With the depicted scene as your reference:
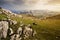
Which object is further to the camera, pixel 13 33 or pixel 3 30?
pixel 13 33

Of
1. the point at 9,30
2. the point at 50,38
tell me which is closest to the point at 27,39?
the point at 9,30

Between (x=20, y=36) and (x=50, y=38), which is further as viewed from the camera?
(x=50, y=38)

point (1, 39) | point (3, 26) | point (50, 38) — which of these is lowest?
point (50, 38)

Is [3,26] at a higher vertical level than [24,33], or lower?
higher

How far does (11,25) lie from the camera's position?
97.1 m

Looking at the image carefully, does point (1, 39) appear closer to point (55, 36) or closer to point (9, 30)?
point (9, 30)

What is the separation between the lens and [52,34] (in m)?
109

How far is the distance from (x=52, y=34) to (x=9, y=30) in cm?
3712

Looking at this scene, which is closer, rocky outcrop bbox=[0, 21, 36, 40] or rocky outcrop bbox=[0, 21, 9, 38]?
rocky outcrop bbox=[0, 21, 9, 38]

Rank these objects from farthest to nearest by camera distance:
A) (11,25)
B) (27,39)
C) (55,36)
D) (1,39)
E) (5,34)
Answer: (55,36) < (11,25) < (27,39) < (5,34) < (1,39)

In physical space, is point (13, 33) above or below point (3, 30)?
below

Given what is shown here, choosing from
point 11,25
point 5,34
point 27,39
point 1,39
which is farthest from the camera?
point 11,25

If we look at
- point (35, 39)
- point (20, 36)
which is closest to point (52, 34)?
point (35, 39)

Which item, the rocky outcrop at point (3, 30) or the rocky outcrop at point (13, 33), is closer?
the rocky outcrop at point (3, 30)
